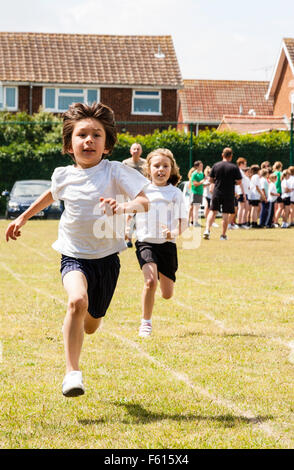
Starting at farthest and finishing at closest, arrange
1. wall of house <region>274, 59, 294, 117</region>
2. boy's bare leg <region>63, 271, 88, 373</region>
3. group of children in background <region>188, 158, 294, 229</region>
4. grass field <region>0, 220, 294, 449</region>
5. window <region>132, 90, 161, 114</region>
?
1. wall of house <region>274, 59, 294, 117</region>
2. window <region>132, 90, 161, 114</region>
3. group of children in background <region>188, 158, 294, 229</region>
4. boy's bare leg <region>63, 271, 88, 373</region>
5. grass field <region>0, 220, 294, 449</region>

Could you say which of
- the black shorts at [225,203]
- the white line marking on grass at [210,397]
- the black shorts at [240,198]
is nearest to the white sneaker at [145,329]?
the white line marking on grass at [210,397]

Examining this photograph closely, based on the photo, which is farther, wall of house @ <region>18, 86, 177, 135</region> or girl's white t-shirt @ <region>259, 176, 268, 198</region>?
wall of house @ <region>18, 86, 177, 135</region>

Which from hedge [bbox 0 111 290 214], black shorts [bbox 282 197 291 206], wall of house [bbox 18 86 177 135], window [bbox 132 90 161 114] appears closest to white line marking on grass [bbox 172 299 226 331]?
black shorts [bbox 282 197 291 206]

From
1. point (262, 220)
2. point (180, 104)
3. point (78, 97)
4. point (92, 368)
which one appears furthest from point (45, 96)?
point (92, 368)

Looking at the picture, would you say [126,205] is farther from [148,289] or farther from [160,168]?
[160,168]

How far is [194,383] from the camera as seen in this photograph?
573cm

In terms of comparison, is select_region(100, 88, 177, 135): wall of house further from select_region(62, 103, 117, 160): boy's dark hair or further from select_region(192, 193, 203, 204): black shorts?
select_region(62, 103, 117, 160): boy's dark hair

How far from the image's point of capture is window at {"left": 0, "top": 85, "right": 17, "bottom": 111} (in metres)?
43.9

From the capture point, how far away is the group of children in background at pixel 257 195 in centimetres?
2383

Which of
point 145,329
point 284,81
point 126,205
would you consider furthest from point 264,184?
point 284,81

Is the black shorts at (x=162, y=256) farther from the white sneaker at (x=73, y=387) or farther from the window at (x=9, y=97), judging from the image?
the window at (x=9, y=97)

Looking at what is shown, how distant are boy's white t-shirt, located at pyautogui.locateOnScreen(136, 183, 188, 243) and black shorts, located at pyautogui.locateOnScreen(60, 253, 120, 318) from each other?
245cm

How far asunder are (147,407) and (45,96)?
133 ft
